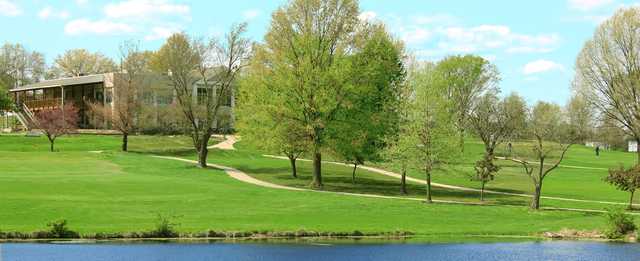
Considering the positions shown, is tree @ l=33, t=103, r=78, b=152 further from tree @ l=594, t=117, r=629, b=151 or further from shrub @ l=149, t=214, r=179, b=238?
tree @ l=594, t=117, r=629, b=151

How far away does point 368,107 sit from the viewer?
6253 cm

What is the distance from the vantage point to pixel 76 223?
39594 mm

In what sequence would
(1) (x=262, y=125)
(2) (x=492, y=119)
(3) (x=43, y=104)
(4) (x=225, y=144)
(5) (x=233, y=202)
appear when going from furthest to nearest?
(3) (x=43, y=104) → (2) (x=492, y=119) → (4) (x=225, y=144) → (1) (x=262, y=125) → (5) (x=233, y=202)

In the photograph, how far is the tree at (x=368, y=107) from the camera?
198ft

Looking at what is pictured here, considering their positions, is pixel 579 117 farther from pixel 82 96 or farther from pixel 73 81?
pixel 73 81

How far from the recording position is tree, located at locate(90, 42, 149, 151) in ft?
288

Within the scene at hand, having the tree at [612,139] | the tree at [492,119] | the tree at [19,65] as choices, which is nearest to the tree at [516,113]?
the tree at [492,119]

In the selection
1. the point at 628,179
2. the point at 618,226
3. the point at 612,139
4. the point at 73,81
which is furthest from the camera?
the point at 612,139

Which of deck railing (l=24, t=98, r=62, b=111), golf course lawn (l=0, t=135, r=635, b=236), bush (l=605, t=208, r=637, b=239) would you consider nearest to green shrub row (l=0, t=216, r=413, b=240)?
golf course lawn (l=0, t=135, r=635, b=236)

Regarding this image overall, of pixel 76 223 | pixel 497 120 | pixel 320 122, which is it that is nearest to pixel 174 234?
pixel 76 223

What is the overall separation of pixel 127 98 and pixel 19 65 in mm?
70852

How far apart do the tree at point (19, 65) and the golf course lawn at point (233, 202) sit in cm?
7684

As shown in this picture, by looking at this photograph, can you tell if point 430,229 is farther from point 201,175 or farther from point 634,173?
point 201,175

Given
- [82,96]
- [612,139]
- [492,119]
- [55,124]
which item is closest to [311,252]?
[55,124]
